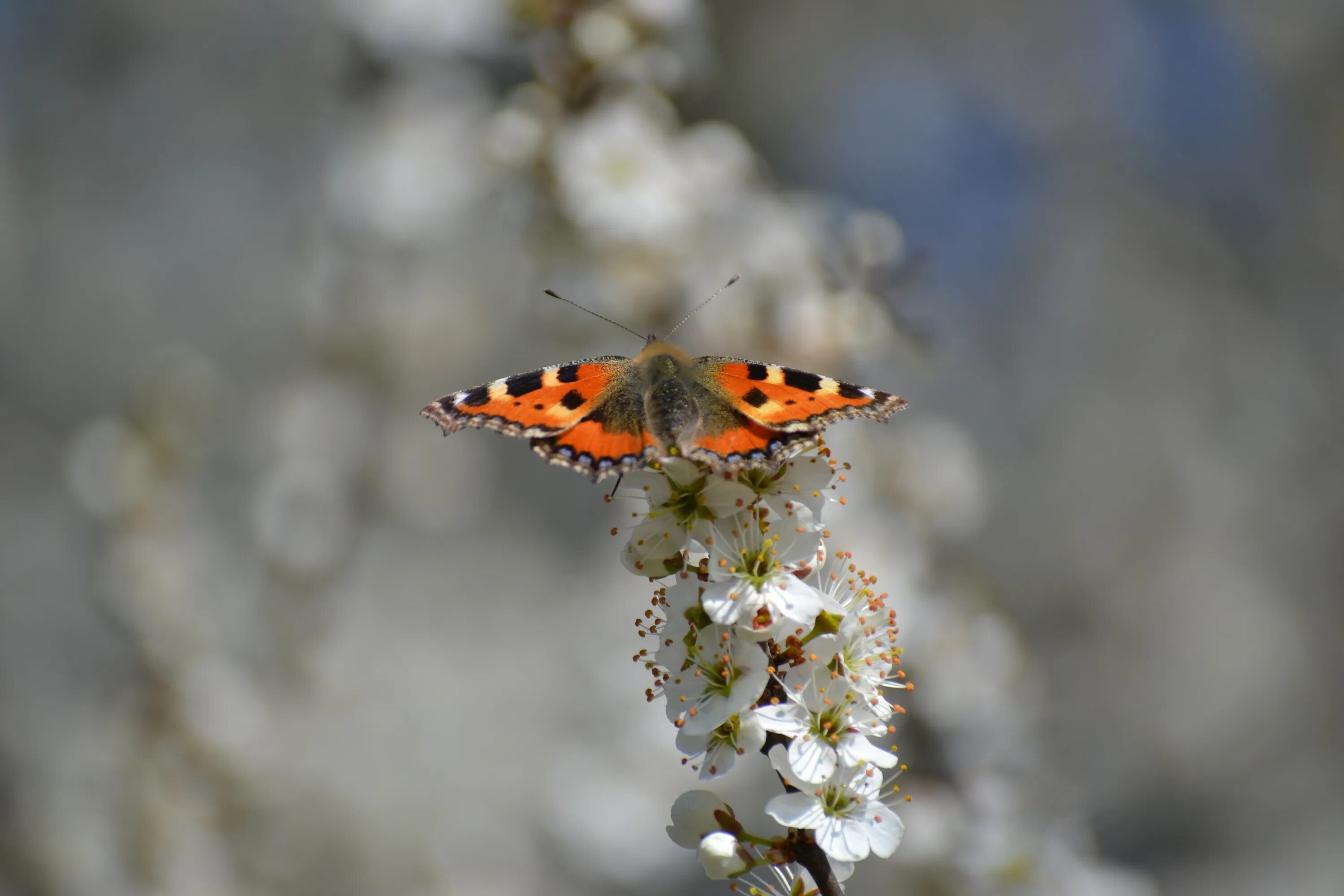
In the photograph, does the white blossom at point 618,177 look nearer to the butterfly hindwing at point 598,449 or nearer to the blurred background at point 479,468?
the blurred background at point 479,468

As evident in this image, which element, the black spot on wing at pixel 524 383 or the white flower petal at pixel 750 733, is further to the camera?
the black spot on wing at pixel 524 383

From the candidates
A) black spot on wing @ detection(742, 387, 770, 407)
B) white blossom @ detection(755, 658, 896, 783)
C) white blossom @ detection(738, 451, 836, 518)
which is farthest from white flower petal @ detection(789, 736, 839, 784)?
black spot on wing @ detection(742, 387, 770, 407)

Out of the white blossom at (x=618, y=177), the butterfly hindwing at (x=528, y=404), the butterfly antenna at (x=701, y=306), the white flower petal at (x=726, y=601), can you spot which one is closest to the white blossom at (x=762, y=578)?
the white flower petal at (x=726, y=601)

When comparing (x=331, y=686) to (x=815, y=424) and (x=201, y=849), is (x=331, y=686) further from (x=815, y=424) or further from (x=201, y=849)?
(x=815, y=424)

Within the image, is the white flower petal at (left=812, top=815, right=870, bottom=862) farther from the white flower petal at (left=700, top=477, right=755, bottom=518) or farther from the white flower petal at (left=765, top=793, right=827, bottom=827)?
the white flower petal at (left=700, top=477, right=755, bottom=518)

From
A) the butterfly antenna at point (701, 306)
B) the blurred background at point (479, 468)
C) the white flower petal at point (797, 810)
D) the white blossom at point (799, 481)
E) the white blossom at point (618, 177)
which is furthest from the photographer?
the blurred background at point (479, 468)

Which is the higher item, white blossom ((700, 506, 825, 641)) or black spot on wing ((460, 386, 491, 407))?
black spot on wing ((460, 386, 491, 407))

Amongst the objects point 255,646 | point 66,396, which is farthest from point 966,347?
point 66,396

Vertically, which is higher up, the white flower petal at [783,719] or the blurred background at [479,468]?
the blurred background at [479,468]

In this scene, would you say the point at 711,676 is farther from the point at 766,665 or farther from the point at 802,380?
the point at 802,380
